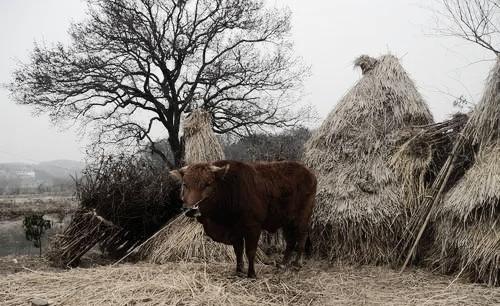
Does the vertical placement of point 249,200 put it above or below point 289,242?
above

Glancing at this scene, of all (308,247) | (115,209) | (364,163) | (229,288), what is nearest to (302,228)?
(308,247)

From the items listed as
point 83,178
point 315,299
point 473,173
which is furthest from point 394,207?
point 83,178

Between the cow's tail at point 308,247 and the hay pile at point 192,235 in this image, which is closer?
the hay pile at point 192,235

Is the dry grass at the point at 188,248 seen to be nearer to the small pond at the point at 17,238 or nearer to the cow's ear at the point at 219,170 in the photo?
the cow's ear at the point at 219,170

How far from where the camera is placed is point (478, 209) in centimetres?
612

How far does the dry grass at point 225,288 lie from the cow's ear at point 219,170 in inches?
47.1

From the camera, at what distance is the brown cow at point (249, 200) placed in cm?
539

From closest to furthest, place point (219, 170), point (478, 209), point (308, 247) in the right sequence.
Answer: point (219, 170) → point (478, 209) → point (308, 247)

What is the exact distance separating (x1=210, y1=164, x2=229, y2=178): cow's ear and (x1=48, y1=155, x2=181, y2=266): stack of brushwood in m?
2.83

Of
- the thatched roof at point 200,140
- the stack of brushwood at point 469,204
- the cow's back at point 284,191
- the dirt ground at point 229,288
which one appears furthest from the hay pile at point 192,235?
the stack of brushwood at point 469,204

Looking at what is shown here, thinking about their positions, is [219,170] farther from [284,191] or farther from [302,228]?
[302,228]

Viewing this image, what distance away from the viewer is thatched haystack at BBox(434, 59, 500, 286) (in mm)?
5828

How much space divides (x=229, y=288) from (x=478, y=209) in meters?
3.36

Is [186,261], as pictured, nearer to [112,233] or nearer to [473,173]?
[112,233]
